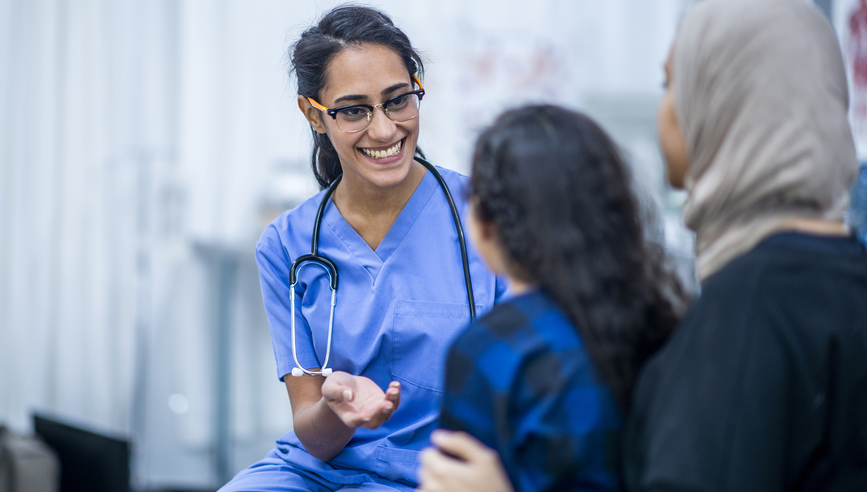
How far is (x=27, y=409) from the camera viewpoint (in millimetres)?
2541

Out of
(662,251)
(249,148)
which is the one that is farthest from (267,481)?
(249,148)

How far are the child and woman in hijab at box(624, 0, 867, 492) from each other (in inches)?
2.1

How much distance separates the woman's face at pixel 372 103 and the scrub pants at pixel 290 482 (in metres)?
0.49

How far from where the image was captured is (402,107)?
1.30 meters

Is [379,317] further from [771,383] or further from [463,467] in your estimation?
[771,383]

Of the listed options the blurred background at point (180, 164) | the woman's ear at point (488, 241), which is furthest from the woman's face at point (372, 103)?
the blurred background at point (180, 164)

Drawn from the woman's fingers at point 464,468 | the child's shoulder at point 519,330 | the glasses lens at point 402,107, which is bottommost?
the woman's fingers at point 464,468

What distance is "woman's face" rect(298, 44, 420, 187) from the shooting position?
4.17 ft

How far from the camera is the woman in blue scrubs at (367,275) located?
47.3 inches

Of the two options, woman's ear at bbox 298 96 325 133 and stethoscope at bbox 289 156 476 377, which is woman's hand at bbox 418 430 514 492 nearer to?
stethoscope at bbox 289 156 476 377

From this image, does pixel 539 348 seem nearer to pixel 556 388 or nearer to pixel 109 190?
pixel 556 388

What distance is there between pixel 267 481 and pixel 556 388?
0.65 metres

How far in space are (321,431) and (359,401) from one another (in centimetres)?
15

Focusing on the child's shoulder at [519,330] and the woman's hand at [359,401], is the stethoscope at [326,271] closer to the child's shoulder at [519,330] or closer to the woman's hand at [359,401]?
the woman's hand at [359,401]
